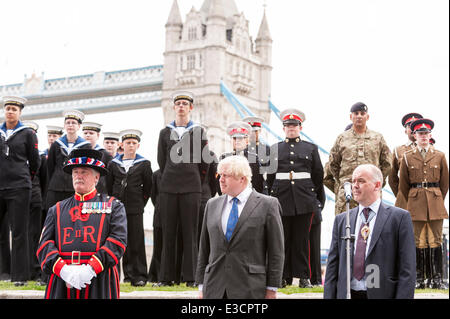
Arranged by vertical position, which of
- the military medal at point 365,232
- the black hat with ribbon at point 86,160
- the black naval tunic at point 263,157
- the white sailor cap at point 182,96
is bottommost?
the military medal at point 365,232

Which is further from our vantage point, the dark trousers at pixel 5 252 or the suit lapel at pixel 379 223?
the dark trousers at pixel 5 252

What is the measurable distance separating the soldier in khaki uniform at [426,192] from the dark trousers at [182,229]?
2.37 metres

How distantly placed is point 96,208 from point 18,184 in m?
2.81

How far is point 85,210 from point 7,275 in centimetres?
375

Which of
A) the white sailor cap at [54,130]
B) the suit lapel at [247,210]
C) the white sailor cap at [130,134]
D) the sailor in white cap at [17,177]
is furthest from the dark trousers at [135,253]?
the suit lapel at [247,210]

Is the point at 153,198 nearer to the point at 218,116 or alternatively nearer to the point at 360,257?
the point at 360,257

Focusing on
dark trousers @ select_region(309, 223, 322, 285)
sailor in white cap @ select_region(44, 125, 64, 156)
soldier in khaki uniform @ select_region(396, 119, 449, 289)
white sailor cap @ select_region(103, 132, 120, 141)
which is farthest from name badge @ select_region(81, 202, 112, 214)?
sailor in white cap @ select_region(44, 125, 64, 156)

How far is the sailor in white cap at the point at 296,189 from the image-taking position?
24.2 feet

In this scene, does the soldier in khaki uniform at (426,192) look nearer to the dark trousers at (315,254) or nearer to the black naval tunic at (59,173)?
the dark trousers at (315,254)

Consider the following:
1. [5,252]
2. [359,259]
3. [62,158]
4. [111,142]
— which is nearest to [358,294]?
[359,259]

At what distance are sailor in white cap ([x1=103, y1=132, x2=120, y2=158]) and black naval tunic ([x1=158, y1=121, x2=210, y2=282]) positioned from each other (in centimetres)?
210

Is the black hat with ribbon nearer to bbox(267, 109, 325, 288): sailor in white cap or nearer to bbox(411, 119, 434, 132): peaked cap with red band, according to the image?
bbox(267, 109, 325, 288): sailor in white cap

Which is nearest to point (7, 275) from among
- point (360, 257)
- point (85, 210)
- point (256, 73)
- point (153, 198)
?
point (153, 198)

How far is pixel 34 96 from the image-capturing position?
7975cm
